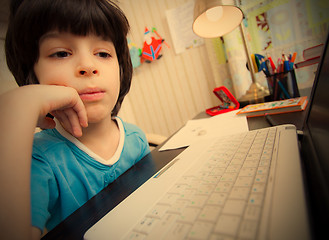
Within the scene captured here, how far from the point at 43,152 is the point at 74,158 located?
8cm

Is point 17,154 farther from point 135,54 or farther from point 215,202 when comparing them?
point 135,54

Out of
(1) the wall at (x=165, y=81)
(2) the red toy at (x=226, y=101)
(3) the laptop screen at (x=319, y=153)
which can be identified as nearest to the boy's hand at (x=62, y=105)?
(3) the laptop screen at (x=319, y=153)

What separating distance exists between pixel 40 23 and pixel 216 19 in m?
0.81

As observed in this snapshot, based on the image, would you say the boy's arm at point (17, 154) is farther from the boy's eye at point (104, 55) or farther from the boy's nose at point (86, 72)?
the boy's eye at point (104, 55)

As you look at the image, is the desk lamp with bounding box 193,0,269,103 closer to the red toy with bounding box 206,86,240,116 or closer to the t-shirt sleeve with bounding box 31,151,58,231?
the red toy with bounding box 206,86,240,116

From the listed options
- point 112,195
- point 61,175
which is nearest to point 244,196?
point 112,195

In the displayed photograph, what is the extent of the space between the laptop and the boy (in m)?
0.21

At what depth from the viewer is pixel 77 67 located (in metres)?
0.42

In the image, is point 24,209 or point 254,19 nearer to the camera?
point 24,209

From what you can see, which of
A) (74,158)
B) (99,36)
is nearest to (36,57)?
(99,36)

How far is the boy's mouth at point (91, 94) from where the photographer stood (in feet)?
1.44

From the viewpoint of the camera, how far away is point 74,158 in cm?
46

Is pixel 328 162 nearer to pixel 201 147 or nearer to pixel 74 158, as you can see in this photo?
pixel 201 147

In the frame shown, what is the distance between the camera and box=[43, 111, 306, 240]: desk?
29cm
